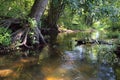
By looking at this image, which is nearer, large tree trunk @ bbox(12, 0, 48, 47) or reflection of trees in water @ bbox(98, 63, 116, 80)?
reflection of trees in water @ bbox(98, 63, 116, 80)

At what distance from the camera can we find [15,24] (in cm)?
1362

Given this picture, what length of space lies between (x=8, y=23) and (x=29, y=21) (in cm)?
115

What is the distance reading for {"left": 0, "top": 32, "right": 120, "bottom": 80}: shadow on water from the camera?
28.2 feet

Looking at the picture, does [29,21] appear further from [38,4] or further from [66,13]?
[66,13]

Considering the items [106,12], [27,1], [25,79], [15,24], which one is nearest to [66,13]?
[27,1]

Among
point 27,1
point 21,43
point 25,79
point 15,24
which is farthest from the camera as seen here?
point 27,1

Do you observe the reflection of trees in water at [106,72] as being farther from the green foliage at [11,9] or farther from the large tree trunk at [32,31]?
the green foliage at [11,9]

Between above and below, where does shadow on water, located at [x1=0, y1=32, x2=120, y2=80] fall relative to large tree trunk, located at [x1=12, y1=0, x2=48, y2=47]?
below

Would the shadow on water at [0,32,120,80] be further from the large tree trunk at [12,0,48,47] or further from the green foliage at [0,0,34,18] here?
the green foliage at [0,0,34,18]

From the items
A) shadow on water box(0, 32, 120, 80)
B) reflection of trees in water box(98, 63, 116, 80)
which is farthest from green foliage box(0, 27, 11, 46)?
reflection of trees in water box(98, 63, 116, 80)

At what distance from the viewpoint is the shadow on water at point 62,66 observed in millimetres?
8609

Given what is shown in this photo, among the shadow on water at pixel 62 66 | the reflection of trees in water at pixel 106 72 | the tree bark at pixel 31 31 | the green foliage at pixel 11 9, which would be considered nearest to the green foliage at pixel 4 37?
the tree bark at pixel 31 31

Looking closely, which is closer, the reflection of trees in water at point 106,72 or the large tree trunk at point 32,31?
the reflection of trees in water at point 106,72

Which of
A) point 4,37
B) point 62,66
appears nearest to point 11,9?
point 4,37
